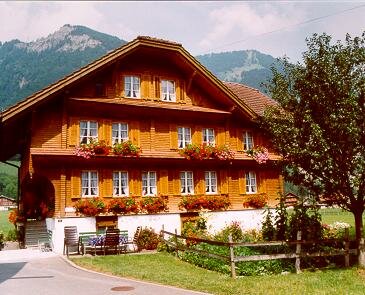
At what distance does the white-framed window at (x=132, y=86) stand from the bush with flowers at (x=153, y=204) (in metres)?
6.04

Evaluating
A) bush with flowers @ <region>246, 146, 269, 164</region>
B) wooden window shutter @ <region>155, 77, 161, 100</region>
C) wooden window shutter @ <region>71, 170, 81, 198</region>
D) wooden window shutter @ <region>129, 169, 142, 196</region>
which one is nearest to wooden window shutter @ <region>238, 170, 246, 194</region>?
bush with flowers @ <region>246, 146, 269, 164</region>

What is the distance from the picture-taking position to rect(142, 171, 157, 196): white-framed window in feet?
79.8

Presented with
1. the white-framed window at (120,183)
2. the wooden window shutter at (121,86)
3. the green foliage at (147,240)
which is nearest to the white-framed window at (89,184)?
the white-framed window at (120,183)

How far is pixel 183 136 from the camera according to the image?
26141 mm

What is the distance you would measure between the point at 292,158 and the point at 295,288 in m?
5.30

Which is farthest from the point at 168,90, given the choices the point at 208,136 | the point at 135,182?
the point at 135,182

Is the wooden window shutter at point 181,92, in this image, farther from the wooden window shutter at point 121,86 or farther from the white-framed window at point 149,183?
the white-framed window at point 149,183

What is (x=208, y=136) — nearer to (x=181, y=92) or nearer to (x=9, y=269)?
(x=181, y=92)

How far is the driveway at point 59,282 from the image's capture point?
11805 millimetres

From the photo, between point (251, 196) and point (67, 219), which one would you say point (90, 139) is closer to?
point (67, 219)

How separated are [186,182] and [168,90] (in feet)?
18.7

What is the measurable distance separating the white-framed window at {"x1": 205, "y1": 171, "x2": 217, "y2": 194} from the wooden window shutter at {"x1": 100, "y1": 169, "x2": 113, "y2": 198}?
623 cm

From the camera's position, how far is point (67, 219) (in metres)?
21.1

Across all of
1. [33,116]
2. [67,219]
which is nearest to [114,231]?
[67,219]
